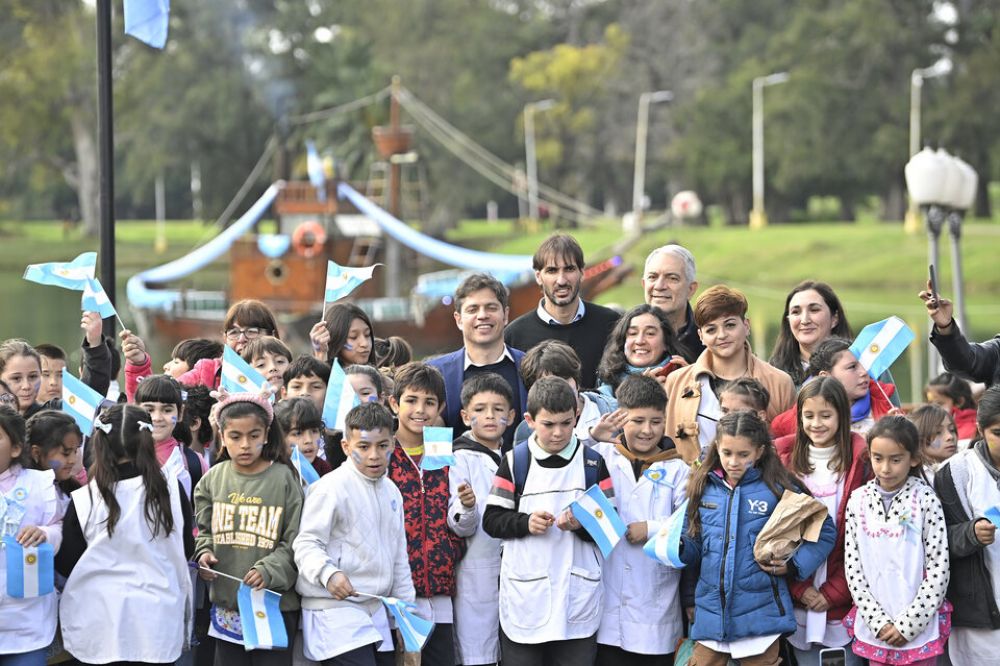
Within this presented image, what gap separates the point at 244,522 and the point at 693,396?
1842 millimetres

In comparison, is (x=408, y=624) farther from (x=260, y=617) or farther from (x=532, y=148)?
(x=532, y=148)

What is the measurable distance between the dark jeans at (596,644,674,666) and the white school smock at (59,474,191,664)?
1.55m

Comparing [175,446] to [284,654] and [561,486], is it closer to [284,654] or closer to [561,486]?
[284,654]

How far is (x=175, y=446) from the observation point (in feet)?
18.7

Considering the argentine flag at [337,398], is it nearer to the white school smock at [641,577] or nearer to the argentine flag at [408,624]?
the argentine flag at [408,624]

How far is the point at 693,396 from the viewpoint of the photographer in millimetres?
5738

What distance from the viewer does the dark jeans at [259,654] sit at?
5.13 meters

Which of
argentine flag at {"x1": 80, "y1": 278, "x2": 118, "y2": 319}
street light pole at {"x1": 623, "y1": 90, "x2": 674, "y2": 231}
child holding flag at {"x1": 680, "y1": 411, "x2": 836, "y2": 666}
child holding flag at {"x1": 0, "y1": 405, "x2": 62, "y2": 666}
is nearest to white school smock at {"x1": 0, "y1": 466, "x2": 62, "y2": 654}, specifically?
child holding flag at {"x1": 0, "y1": 405, "x2": 62, "y2": 666}

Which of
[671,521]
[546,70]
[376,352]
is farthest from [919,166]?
[546,70]

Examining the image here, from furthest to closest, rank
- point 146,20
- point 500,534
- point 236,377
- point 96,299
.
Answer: point 146,20
point 96,299
point 236,377
point 500,534

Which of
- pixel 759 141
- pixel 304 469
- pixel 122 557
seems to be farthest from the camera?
pixel 759 141

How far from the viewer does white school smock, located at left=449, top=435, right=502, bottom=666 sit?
17.8 ft

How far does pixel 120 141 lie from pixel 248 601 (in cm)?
5025

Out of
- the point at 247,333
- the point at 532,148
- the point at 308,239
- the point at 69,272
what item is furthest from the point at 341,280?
the point at 532,148
